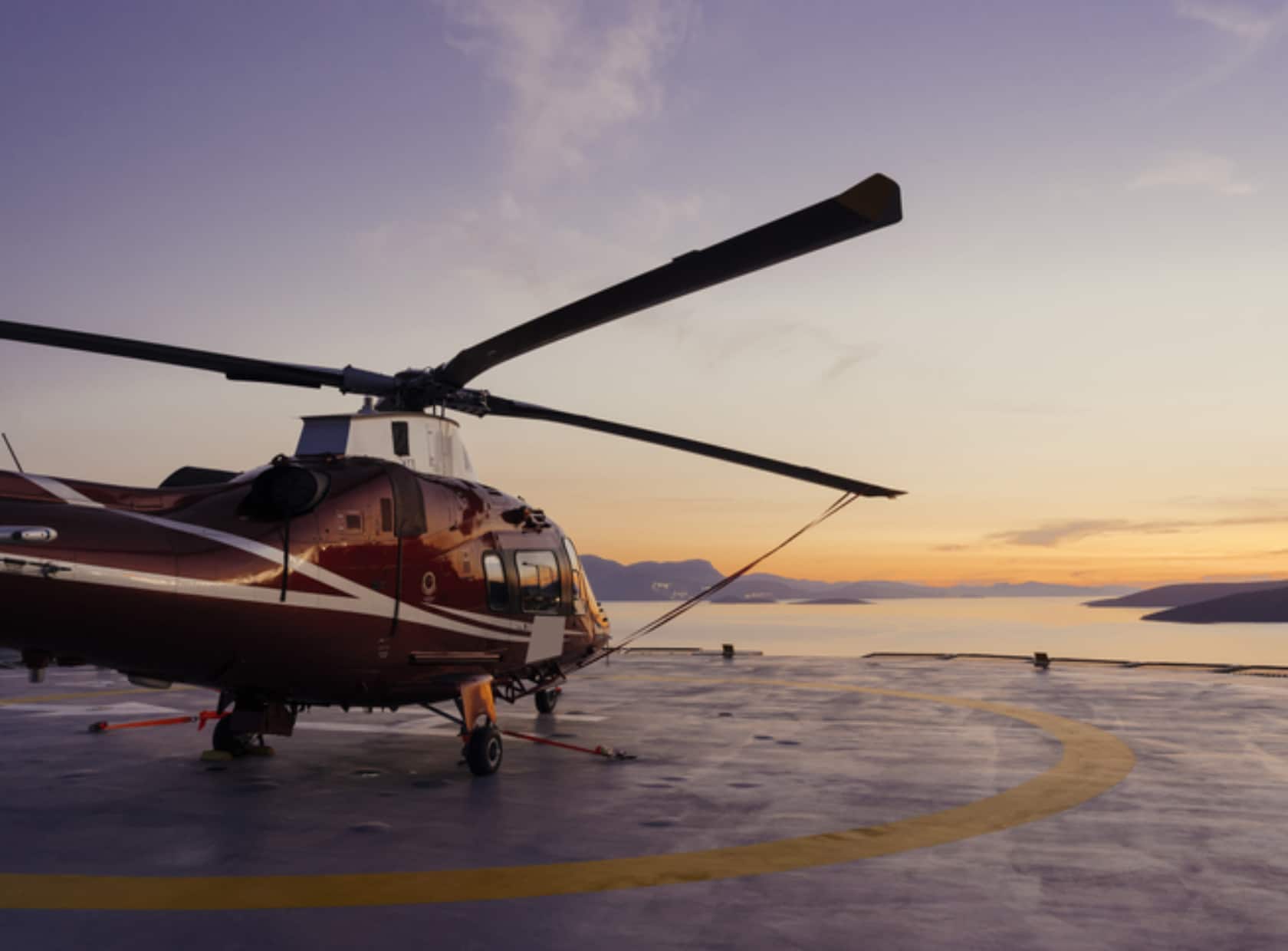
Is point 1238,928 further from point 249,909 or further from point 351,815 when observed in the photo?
point 351,815

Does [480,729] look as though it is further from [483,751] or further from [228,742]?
[228,742]

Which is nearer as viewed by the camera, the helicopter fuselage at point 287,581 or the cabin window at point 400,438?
the helicopter fuselage at point 287,581

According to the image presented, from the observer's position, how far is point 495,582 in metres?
13.6

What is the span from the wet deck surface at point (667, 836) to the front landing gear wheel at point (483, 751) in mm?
288

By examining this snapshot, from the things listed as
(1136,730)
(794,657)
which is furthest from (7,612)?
(794,657)

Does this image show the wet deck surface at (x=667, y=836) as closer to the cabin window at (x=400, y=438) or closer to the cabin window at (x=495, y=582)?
the cabin window at (x=495, y=582)

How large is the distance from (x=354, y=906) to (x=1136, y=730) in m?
13.7

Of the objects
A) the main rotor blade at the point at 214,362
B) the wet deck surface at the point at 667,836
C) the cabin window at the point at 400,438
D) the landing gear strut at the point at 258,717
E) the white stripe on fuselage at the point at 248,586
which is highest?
the main rotor blade at the point at 214,362

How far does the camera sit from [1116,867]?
8008 mm

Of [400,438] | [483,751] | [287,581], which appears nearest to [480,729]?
[483,751]

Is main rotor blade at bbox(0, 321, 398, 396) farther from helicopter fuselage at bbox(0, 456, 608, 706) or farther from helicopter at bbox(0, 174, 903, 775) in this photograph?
helicopter fuselage at bbox(0, 456, 608, 706)

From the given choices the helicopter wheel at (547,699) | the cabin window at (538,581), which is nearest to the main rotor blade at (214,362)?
the cabin window at (538,581)

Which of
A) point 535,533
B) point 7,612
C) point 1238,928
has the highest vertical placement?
point 535,533

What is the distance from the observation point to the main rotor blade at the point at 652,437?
1370cm
